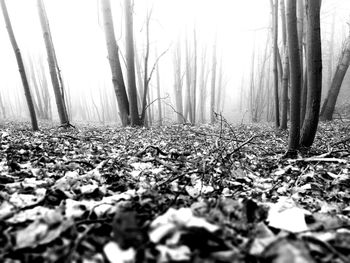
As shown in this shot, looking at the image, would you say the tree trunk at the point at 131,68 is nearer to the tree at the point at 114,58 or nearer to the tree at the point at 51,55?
the tree at the point at 114,58

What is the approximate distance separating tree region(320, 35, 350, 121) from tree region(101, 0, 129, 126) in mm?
7714

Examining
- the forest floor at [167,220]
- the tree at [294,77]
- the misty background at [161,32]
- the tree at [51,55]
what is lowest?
the forest floor at [167,220]

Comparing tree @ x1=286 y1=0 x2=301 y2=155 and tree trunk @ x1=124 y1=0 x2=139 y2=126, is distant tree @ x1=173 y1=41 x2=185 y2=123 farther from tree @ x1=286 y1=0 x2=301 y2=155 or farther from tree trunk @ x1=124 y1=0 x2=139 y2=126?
tree @ x1=286 y1=0 x2=301 y2=155

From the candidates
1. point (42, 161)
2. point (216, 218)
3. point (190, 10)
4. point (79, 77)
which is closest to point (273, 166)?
point (216, 218)

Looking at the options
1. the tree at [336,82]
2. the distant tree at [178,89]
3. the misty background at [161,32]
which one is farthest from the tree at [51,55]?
the tree at [336,82]

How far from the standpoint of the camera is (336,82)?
8422 millimetres

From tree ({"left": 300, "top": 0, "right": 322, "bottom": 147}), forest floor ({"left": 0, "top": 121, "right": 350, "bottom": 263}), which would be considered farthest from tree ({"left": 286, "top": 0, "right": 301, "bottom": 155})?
forest floor ({"left": 0, "top": 121, "right": 350, "bottom": 263})

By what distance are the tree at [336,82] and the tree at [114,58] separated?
771 cm

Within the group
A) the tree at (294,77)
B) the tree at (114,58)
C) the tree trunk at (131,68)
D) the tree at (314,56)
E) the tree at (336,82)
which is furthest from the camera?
the tree at (336,82)

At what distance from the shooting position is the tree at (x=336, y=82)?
8000 millimetres

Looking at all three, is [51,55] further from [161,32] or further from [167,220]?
[161,32]

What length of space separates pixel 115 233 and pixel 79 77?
41.4m

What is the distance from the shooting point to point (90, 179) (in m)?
1.73

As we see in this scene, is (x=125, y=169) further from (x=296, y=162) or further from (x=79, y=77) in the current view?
(x=79, y=77)
